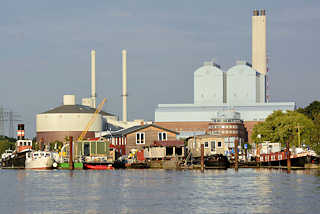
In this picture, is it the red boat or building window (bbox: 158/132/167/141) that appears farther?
building window (bbox: 158/132/167/141)

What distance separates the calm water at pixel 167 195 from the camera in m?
73.6

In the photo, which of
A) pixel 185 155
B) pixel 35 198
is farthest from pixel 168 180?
pixel 185 155

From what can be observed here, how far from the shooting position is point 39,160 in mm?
166750

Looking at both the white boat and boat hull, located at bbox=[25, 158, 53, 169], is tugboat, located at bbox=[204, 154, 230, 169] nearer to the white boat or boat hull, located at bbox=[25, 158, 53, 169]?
boat hull, located at bbox=[25, 158, 53, 169]

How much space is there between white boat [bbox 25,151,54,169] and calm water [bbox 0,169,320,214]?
50.2m

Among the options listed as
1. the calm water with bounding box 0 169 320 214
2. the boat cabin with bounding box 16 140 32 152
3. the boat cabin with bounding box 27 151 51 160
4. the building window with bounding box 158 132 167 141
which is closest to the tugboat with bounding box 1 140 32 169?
the boat cabin with bounding box 16 140 32 152

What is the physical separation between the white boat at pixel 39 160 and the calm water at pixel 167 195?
5021 cm

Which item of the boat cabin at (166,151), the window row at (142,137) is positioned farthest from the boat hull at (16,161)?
the boat cabin at (166,151)

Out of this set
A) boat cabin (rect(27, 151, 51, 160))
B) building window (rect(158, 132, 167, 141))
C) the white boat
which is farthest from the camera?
building window (rect(158, 132, 167, 141))

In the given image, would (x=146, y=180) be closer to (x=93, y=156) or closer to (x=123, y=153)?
(x=93, y=156)

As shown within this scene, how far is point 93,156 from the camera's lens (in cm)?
17512

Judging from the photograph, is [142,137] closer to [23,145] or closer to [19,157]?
[23,145]

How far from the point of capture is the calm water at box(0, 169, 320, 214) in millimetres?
73562

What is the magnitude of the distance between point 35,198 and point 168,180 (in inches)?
1132
